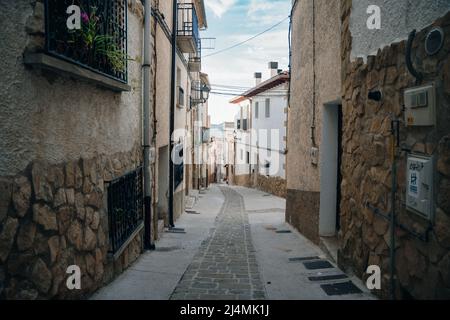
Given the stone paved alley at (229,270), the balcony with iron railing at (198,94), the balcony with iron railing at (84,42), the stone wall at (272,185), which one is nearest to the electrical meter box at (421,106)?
the stone paved alley at (229,270)

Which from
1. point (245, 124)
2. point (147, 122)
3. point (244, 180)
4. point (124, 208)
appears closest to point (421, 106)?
point (124, 208)

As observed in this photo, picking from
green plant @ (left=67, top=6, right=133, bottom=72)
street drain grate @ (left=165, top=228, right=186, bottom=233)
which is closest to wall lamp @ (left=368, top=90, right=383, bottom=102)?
green plant @ (left=67, top=6, right=133, bottom=72)

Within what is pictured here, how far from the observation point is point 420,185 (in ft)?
11.3

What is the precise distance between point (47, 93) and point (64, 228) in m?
1.24

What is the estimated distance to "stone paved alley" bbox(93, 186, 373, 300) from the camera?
16.2ft

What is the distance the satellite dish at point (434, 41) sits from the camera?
10.3 ft

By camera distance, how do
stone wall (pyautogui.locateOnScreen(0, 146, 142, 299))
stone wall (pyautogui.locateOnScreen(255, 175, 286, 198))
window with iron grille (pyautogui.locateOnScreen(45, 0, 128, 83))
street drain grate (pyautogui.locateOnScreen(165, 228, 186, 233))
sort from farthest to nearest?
1. stone wall (pyautogui.locateOnScreen(255, 175, 286, 198))
2. street drain grate (pyautogui.locateOnScreen(165, 228, 186, 233))
3. window with iron grille (pyautogui.locateOnScreen(45, 0, 128, 83))
4. stone wall (pyautogui.locateOnScreen(0, 146, 142, 299))

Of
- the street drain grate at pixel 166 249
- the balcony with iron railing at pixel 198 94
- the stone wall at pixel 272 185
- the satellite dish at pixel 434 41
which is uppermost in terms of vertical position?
the balcony with iron railing at pixel 198 94

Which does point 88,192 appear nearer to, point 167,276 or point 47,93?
point 47,93

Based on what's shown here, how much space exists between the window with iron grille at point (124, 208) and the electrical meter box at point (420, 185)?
3346 millimetres

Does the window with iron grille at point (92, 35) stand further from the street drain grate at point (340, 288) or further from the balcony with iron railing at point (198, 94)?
the balcony with iron railing at point (198, 94)

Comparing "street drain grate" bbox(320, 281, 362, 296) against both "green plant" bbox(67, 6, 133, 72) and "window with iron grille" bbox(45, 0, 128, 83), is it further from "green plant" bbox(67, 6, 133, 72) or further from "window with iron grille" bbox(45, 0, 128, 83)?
"green plant" bbox(67, 6, 133, 72)

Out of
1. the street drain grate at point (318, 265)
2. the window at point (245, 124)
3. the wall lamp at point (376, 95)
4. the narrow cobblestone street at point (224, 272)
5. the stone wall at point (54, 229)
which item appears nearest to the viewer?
the stone wall at point (54, 229)

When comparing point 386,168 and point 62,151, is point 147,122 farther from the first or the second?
point 386,168
